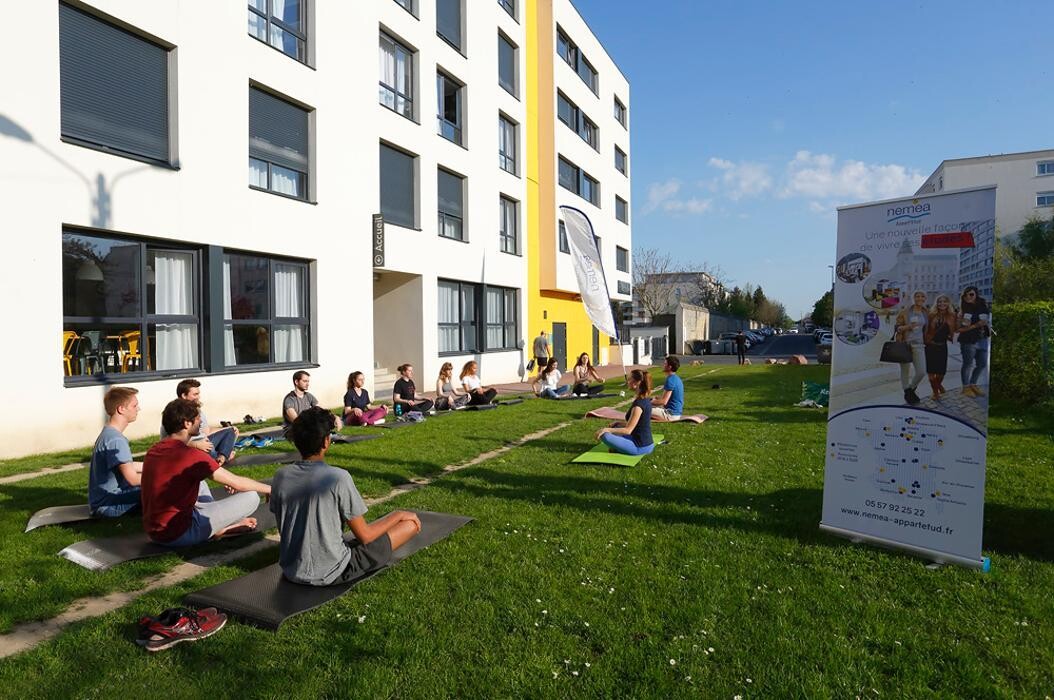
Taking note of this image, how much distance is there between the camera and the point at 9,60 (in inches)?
343

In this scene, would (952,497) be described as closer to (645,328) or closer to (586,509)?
(586,509)

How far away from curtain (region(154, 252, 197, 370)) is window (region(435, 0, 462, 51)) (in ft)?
37.2

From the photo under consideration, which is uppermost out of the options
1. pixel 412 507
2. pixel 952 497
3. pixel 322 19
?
pixel 322 19

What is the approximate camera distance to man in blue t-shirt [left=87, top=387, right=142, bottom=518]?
5.38 metres

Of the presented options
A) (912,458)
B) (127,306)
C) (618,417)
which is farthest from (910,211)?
(127,306)

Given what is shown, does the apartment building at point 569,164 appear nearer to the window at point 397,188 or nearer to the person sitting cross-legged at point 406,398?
the window at point 397,188

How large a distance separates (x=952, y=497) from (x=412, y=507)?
448cm

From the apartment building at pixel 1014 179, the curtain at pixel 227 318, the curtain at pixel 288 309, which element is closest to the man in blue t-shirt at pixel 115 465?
the curtain at pixel 227 318

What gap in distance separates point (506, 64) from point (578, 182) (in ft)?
24.1

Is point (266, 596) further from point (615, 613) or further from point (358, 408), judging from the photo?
point (358, 408)

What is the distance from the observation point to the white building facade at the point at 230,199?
9148 mm

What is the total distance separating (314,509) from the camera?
3.97 metres

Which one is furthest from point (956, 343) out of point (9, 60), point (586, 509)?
point (9, 60)

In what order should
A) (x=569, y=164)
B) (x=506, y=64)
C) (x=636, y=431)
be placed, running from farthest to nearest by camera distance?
(x=569, y=164), (x=506, y=64), (x=636, y=431)
